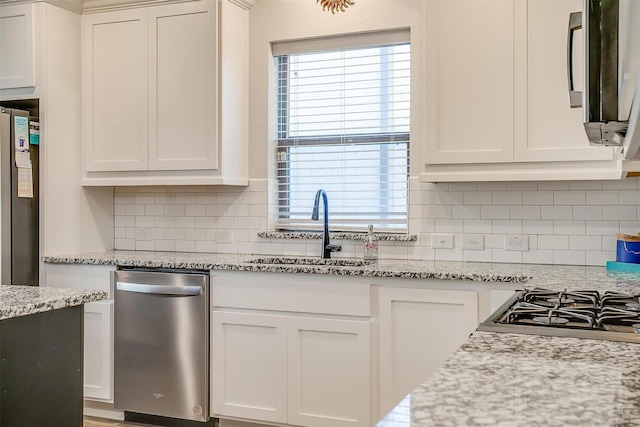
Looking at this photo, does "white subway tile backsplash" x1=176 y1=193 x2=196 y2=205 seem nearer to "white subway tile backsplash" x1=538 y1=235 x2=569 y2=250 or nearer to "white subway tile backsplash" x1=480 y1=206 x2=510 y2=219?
"white subway tile backsplash" x1=480 y1=206 x2=510 y2=219

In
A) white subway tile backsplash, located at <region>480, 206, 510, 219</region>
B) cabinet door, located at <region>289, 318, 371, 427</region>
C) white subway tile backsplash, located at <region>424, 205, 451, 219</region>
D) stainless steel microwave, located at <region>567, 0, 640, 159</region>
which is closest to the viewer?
stainless steel microwave, located at <region>567, 0, 640, 159</region>

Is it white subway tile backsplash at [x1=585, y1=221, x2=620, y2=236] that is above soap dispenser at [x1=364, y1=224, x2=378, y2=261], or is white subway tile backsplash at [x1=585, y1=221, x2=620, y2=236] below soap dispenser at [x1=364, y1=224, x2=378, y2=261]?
above

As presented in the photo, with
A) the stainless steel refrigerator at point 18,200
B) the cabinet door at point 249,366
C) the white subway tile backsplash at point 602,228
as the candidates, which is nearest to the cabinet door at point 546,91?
the white subway tile backsplash at point 602,228

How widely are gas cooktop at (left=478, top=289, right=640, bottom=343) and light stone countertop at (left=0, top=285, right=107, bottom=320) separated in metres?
1.26

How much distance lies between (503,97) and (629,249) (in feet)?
2.90

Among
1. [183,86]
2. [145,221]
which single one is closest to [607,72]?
[183,86]

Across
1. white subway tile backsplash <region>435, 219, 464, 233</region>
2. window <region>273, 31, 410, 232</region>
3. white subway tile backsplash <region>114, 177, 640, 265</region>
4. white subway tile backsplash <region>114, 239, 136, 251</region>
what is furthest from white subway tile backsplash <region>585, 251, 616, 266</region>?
white subway tile backsplash <region>114, 239, 136, 251</region>

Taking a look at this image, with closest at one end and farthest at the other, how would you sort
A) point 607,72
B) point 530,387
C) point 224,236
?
1. point 607,72
2. point 530,387
3. point 224,236

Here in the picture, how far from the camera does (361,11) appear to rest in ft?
12.2

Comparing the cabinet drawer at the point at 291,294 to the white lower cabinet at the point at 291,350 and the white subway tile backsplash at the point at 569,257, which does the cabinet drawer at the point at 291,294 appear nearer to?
the white lower cabinet at the point at 291,350

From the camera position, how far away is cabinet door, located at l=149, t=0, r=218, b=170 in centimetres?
368

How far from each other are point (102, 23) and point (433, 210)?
7.35ft

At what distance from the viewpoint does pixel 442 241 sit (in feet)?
11.6

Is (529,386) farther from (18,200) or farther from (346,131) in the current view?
(18,200)
